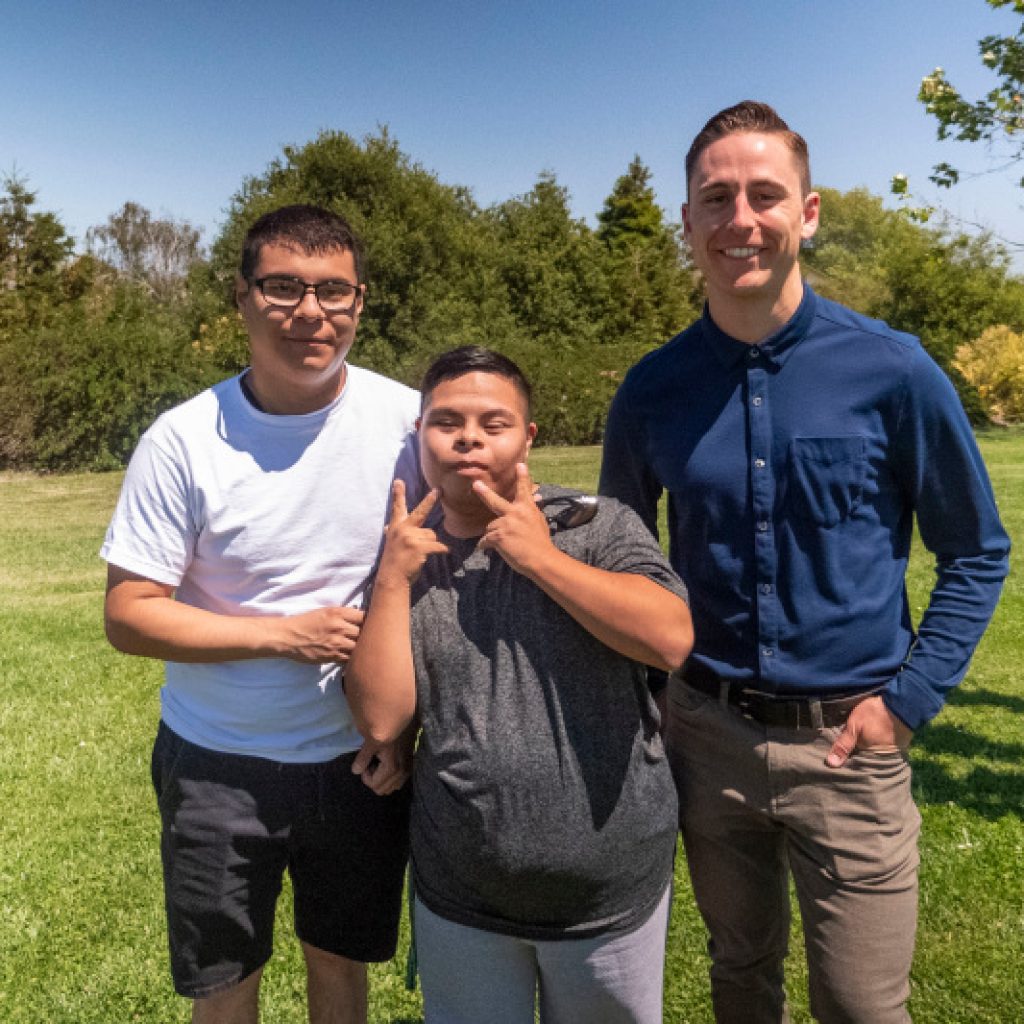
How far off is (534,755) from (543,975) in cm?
48

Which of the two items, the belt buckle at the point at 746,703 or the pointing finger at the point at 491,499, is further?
the belt buckle at the point at 746,703

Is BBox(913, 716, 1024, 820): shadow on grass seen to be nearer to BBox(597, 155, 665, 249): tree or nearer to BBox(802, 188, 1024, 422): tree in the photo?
BBox(802, 188, 1024, 422): tree

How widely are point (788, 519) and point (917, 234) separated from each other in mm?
35819

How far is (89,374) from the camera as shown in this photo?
20.8 m

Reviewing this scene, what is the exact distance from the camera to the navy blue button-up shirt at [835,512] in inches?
87.2

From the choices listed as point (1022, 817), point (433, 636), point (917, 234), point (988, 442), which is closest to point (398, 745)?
point (433, 636)

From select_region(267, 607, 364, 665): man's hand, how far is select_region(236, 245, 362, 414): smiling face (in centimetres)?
49

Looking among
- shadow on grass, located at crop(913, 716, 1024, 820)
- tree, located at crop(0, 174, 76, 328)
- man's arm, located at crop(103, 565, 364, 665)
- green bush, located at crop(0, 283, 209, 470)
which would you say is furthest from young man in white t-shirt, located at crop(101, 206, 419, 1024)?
tree, located at crop(0, 174, 76, 328)

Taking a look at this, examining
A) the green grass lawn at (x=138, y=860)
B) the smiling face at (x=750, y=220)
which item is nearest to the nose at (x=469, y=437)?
the smiling face at (x=750, y=220)

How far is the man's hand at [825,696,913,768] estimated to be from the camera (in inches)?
87.7

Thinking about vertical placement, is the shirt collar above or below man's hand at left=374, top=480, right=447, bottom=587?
above

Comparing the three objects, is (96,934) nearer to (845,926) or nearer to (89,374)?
(845,926)

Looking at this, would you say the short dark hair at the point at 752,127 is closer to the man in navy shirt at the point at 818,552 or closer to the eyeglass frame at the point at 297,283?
the man in navy shirt at the point at 818,552

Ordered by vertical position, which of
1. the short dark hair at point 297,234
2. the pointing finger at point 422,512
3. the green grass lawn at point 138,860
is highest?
the short dark hair at point 297,234
